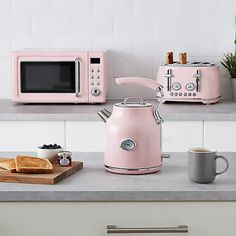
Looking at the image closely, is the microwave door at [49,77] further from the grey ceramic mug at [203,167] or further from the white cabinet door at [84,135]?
the grey ceramic mug at [203,167]

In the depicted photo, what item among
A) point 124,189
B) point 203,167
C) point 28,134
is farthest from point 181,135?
point 124,189

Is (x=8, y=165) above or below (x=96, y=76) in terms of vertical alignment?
below

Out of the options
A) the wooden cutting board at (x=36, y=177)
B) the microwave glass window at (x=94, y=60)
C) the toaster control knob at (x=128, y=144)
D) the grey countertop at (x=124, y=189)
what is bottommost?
the grey countertop at (x=124, y=189)

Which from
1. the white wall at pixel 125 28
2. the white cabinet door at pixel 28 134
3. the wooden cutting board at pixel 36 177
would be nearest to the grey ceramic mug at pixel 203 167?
the wooden cutting board at pixel 36 177

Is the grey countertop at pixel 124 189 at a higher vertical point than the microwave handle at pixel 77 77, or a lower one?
Answer: lower

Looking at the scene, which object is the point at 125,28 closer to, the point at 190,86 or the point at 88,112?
the point at 190,86

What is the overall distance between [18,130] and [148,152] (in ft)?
5.44

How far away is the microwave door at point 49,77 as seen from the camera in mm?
3889

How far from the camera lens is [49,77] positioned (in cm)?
392

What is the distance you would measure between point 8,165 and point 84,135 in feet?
5.13
